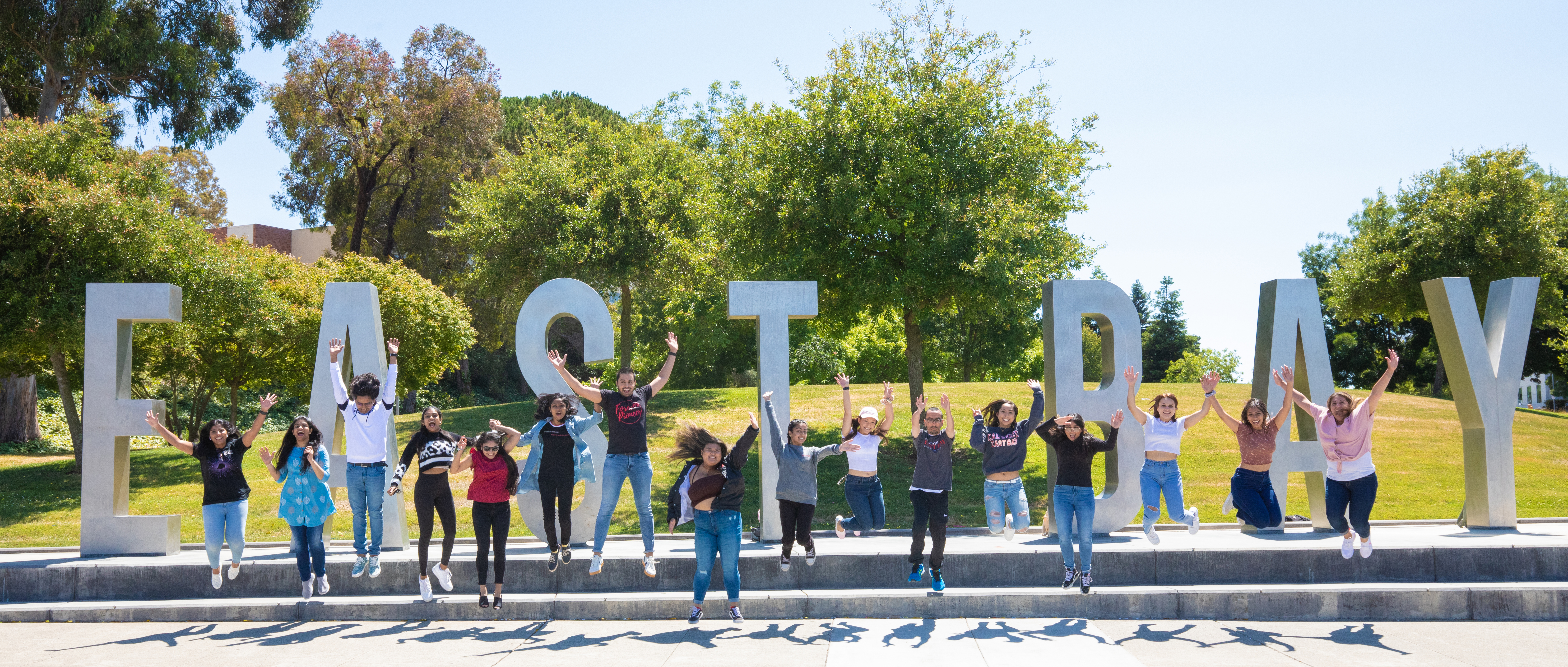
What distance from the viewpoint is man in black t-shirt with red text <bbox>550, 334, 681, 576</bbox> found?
316 inches

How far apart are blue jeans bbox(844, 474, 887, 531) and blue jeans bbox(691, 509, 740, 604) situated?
1.89m

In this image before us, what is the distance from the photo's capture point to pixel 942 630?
7234 millimetres

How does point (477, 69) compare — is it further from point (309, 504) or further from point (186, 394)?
point (309, 504)

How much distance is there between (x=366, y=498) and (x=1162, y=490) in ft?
25.5

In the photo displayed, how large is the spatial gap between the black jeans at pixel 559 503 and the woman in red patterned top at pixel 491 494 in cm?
29

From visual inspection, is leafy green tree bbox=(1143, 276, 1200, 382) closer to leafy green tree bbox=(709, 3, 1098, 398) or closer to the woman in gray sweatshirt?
leafy green tree bbox=(709, 3, 1098, 398)

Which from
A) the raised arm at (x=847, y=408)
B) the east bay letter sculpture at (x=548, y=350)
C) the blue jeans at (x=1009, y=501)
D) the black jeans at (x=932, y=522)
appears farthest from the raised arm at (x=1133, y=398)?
the east bay letter sculpture at (x=548, y=350)

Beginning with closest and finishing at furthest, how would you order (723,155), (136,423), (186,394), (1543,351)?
(136,423), (723,155), (186,394), (1543,351)

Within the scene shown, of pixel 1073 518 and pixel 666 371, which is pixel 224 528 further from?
pixel 1073 518

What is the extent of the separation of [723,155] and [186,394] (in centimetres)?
2202

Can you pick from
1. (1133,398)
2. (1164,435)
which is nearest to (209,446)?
(1133,398)

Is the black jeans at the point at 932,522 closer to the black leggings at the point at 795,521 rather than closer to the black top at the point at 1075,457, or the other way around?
the black leggings at the point at 795,521

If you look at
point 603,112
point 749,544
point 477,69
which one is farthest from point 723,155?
point 603,112

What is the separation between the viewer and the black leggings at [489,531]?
24.9 ft
